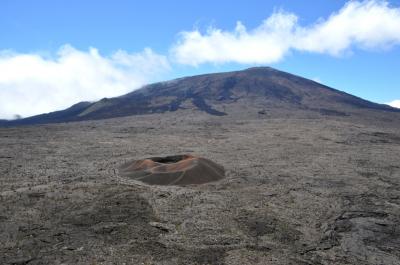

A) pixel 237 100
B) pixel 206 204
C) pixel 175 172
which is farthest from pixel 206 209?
pixel 237 100

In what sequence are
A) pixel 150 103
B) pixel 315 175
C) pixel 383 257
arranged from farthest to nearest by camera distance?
pixel 150 103 → pixel 315 175 → pixel 383 257

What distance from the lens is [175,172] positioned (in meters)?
16.5

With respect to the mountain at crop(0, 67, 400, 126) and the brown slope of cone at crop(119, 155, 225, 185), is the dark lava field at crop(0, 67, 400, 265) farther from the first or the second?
the mountain at crop(0, 67, 400, 126)

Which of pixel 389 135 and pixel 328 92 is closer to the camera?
pixel 389 135

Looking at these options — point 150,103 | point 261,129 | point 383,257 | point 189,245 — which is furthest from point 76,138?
point 150,103

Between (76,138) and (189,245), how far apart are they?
20805mm

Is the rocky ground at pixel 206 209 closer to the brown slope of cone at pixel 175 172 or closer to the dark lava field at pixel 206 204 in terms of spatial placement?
the dark lava field at pixel 206 204

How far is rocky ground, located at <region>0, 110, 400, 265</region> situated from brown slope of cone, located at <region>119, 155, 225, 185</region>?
72 centimetres

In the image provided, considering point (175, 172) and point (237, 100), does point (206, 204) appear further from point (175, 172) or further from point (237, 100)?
point (237, 100)

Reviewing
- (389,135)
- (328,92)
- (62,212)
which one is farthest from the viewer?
(328,92)

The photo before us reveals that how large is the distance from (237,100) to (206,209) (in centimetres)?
5216

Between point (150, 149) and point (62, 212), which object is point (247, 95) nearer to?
point (150, 149)

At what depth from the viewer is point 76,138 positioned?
2862cm

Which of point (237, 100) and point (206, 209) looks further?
point (237, 100)
